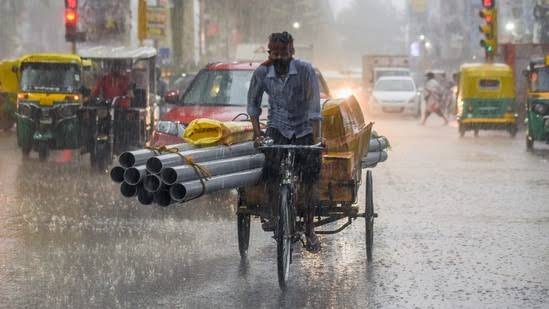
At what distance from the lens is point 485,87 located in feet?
103

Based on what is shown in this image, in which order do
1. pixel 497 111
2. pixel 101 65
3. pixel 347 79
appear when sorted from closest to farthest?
pixel 101 65 < pixel 497 111 < pixel 347 79

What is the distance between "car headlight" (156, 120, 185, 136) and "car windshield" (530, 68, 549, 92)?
A: 39.0 feet

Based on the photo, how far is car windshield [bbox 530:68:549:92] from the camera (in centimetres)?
2423

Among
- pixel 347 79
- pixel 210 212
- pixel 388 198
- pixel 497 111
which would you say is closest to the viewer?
pixel 210 212

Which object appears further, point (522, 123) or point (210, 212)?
point (522, 123)

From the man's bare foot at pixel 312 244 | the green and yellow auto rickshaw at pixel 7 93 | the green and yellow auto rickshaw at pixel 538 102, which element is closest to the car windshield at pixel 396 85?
the green and yellow auto rickshaw at pixel 7 93

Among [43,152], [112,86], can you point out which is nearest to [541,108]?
[112,86]

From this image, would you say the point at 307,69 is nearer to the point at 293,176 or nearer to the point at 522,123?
the point at 293,176

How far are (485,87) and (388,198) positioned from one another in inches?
687

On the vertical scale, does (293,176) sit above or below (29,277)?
above

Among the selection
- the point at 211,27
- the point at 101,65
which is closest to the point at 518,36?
the point at 211,27

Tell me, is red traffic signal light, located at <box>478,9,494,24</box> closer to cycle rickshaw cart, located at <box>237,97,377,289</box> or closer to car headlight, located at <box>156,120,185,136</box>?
car headlight, located at <box>156,120,185,136</box>

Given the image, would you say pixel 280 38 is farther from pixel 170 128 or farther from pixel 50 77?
pixel 50 77

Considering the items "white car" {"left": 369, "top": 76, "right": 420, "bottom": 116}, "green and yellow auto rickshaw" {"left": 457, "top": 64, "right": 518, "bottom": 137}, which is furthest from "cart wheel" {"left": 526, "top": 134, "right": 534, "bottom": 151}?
"white car" {"left": 369, "top": 76, "right": 420, "bottom": 116}
